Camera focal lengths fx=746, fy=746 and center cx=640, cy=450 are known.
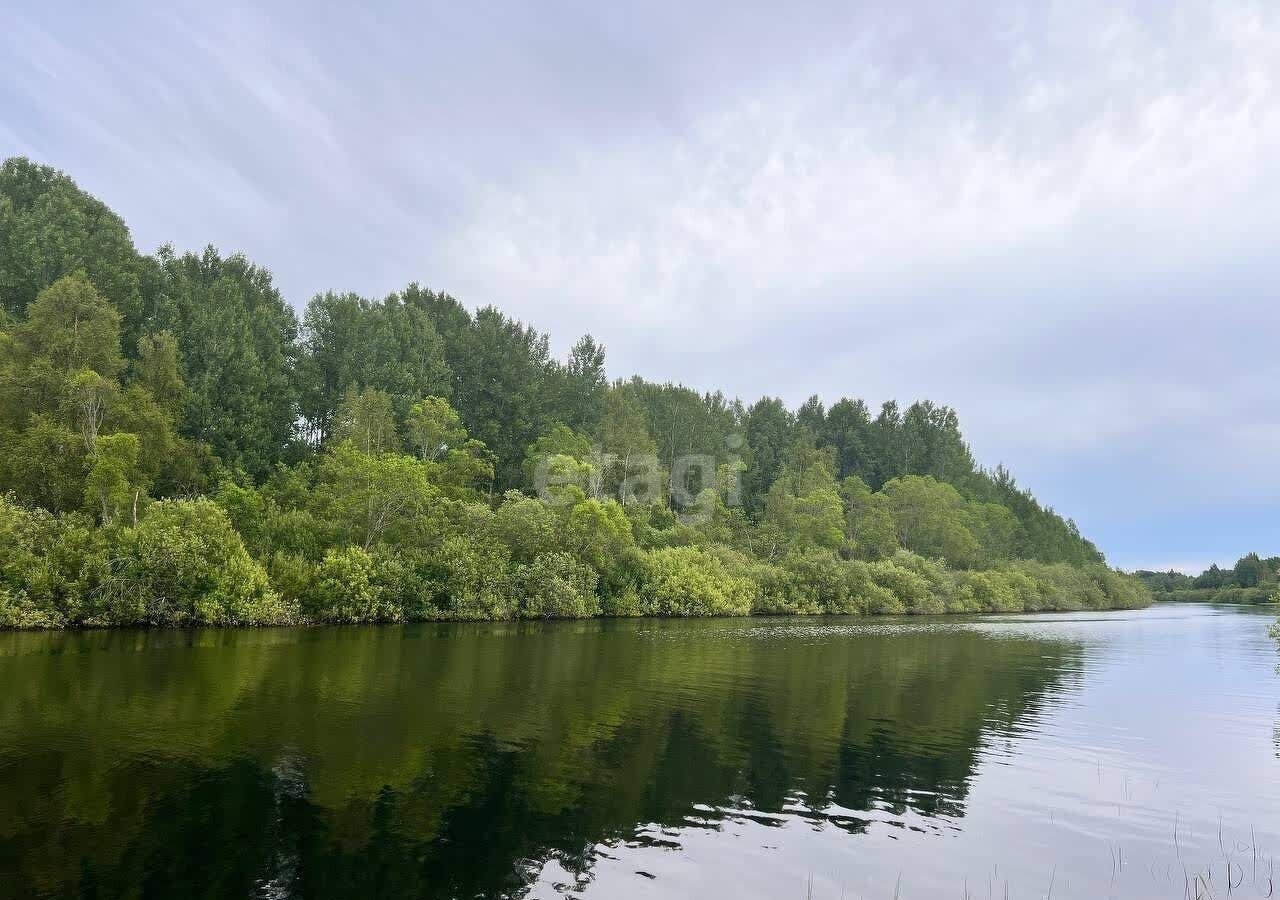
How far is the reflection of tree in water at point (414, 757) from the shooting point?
1048 centimetres

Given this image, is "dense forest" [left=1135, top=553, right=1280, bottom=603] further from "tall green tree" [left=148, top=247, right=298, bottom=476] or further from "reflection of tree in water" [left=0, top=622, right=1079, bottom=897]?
"tall green tree" [left=148, top=247, right=298, bottom=476]

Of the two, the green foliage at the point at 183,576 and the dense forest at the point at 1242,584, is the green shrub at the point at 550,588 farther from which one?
the dense forest at the point at 1242,584

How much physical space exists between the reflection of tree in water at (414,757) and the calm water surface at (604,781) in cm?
8

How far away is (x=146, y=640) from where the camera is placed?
33312 millimetres

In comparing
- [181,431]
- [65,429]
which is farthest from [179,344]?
[65,429]

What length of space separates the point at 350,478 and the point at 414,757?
1687 inches

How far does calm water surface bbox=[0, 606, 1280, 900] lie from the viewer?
10.5 m

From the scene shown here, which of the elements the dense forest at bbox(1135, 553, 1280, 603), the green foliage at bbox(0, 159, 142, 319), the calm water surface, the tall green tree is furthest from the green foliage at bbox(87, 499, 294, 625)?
the dense forest at bbox(1135, 553, 1280, 603)

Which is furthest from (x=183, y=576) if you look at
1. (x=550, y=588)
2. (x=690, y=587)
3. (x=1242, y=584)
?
(x=1242, y=584)

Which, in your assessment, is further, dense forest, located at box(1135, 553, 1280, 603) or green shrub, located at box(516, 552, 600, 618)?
dense forest, located at box(1135, 553, 1280, 603)

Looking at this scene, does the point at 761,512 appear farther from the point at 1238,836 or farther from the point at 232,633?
the point at 1238,836

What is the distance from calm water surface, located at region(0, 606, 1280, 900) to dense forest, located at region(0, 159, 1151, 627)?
11112 mm

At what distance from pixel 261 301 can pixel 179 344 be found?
1534 centimetres

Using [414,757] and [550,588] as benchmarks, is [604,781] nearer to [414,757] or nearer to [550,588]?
[414,757]
